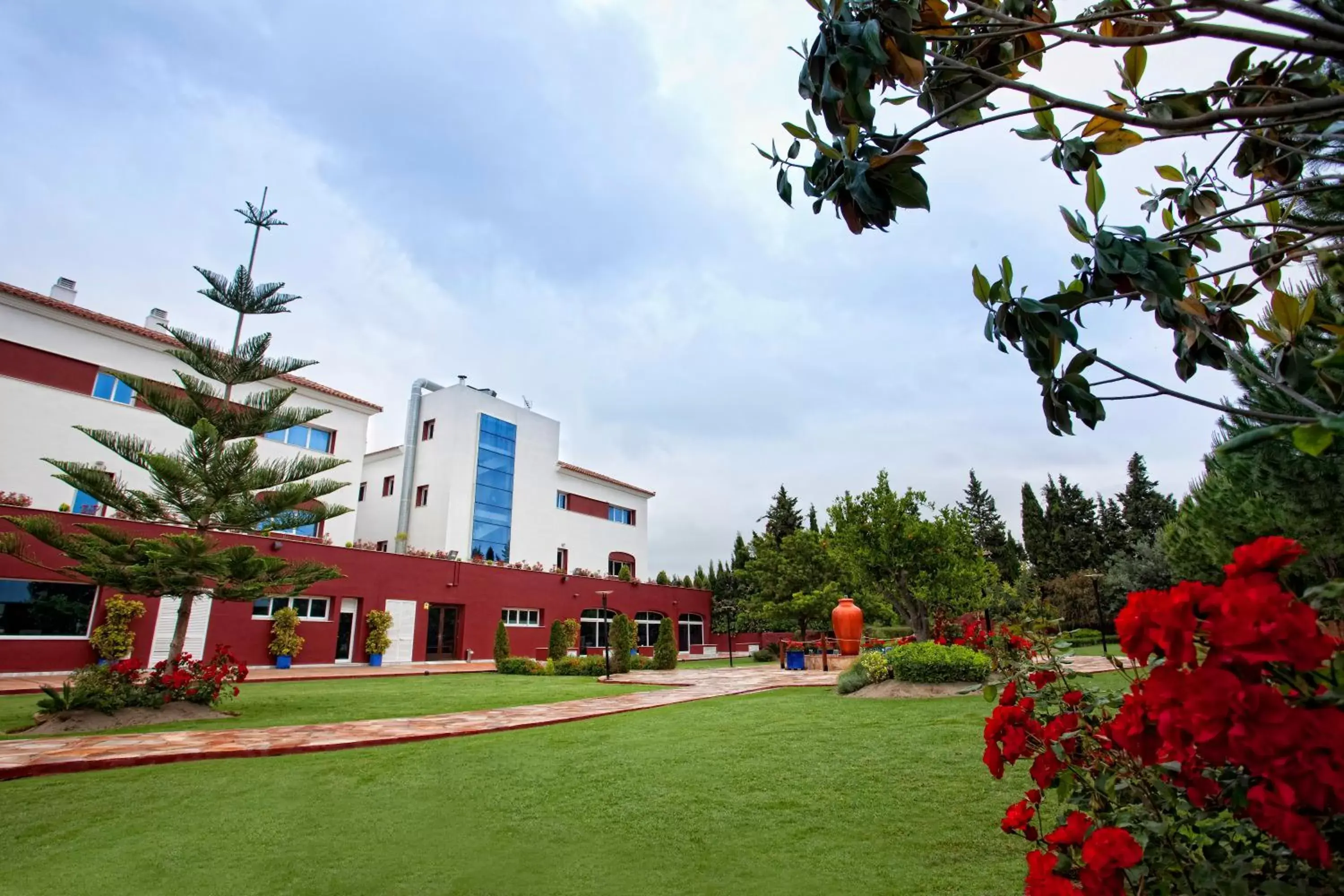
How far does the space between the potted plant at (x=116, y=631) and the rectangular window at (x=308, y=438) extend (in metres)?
6.75

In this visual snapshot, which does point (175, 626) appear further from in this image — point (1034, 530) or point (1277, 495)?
point (1034, 530)

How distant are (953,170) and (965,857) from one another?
3151 millimetres

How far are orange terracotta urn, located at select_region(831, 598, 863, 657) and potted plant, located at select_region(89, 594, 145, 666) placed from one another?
55.2ft

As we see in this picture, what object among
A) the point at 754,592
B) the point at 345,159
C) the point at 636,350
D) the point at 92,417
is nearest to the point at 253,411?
the point at 345,159

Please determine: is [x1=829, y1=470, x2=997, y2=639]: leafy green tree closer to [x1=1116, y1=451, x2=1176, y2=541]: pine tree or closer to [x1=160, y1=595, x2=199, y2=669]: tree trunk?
[x1=160, y1=595, x2=199, y2=669]: tree trunk

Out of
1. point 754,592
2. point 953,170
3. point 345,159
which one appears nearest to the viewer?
point 953,170

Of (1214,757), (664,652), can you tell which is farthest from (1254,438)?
(664,652)

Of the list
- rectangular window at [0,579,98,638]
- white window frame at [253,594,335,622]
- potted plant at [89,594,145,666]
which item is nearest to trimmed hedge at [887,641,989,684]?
white window frame at [253,594,335,622]

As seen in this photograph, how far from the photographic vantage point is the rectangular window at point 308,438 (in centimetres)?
2111

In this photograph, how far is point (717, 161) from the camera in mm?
3938

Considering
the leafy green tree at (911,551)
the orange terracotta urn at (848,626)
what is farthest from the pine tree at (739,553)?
the leafy green tree at (911,551)

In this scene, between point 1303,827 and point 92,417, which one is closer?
point 1303,827

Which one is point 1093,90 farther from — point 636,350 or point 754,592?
point 754,592

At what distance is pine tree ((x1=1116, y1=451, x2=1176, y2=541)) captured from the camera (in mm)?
36594
